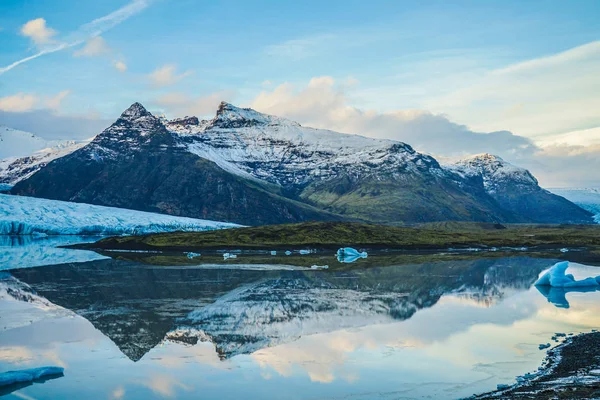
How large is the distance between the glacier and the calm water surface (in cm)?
7521

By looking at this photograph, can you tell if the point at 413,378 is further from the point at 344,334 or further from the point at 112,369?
the point at 112,369

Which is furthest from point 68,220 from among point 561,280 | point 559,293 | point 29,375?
point 29,375

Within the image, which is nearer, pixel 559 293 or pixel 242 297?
pixel 242 297

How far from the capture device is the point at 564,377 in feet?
71.9

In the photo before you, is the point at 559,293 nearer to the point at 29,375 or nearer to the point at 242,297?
the point at 242,297

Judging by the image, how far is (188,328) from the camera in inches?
1299

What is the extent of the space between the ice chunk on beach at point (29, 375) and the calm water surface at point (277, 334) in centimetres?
51

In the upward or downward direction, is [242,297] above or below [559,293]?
above

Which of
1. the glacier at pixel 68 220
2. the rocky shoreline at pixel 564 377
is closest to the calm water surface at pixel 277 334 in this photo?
the rocky shoreline at pixel 564 377

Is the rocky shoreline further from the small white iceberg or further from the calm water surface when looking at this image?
the small white iceberg

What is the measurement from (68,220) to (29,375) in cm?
11635

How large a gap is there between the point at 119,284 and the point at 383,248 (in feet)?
241

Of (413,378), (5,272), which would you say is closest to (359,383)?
(413,378)

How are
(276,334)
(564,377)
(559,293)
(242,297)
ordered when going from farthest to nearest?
(559,293), (242,297), (276,334), (564,377)
